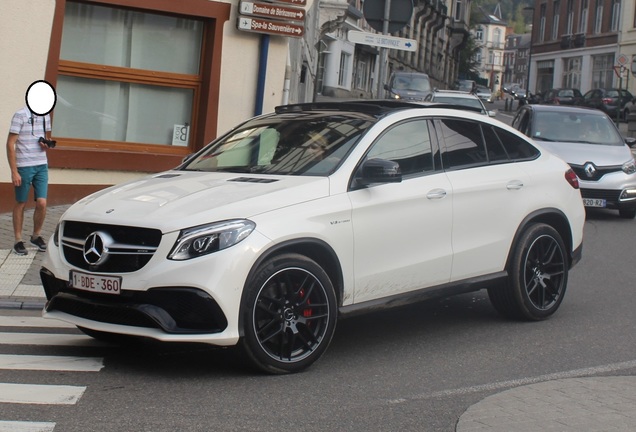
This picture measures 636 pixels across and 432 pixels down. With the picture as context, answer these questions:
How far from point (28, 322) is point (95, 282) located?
2150 millimetres

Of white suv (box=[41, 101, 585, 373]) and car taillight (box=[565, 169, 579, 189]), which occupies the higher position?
car taillight (box=[565, 169, 579, 189])

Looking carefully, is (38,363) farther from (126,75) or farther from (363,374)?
(126,75)

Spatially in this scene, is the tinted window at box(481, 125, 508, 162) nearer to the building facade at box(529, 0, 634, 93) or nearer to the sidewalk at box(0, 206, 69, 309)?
the sidewalk at box(0, 206, 69, 309)

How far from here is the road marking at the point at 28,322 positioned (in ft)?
26.2

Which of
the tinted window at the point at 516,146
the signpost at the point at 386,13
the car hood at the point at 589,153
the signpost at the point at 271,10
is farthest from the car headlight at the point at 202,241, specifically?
the car hood at the point at 589,153

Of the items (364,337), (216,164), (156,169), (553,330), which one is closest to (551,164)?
(553,330)

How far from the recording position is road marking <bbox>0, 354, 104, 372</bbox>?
6441 mm

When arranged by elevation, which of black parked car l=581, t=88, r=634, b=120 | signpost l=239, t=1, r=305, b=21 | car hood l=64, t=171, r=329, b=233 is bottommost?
car hood l=64, t=171, r=329, b=233

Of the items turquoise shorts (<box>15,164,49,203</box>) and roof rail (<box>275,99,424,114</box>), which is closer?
roof rail (<box>275,99,424,114</box>)

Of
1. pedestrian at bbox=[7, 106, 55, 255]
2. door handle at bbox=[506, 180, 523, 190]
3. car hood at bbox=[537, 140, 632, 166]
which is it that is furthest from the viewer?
car hood at bbox=[537, 140, 632, 166]

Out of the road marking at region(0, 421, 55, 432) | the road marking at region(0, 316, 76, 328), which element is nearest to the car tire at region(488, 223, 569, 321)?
the road marking at region(0, 316, 76, 328)

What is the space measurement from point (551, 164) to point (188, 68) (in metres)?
7.93

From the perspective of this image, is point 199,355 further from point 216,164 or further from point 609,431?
point 609,431

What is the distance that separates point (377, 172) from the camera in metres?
6.87
